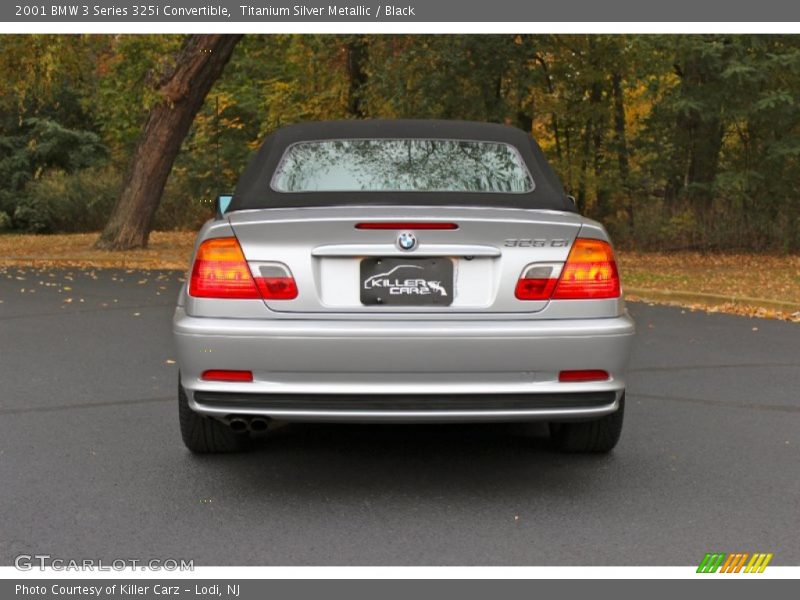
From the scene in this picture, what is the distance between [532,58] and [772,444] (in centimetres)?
1960

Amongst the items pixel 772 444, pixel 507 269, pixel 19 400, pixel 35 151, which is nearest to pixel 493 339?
pixel 507 269

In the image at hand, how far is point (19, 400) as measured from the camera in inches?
280

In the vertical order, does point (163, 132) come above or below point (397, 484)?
below

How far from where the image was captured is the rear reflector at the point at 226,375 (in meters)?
4.74

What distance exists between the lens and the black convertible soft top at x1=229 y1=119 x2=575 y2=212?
5426 millimetres

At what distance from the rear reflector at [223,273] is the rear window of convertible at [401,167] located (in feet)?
2.62

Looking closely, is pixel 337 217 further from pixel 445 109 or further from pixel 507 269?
pixel 445 109

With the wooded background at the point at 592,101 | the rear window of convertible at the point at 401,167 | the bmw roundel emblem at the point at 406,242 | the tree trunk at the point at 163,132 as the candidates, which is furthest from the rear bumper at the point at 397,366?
the tree trunk at the point at 163,132

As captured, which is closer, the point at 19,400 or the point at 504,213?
the point at 504,213

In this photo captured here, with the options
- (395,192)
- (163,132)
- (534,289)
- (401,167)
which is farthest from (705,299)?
(163,132)

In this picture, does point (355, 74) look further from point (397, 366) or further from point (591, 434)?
point (397, 366)

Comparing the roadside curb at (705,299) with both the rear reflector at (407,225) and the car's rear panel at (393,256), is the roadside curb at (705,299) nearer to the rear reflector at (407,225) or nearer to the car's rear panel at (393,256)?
the car's rear panel at (393,256)

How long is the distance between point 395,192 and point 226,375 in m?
1.31

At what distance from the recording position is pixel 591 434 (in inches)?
222
